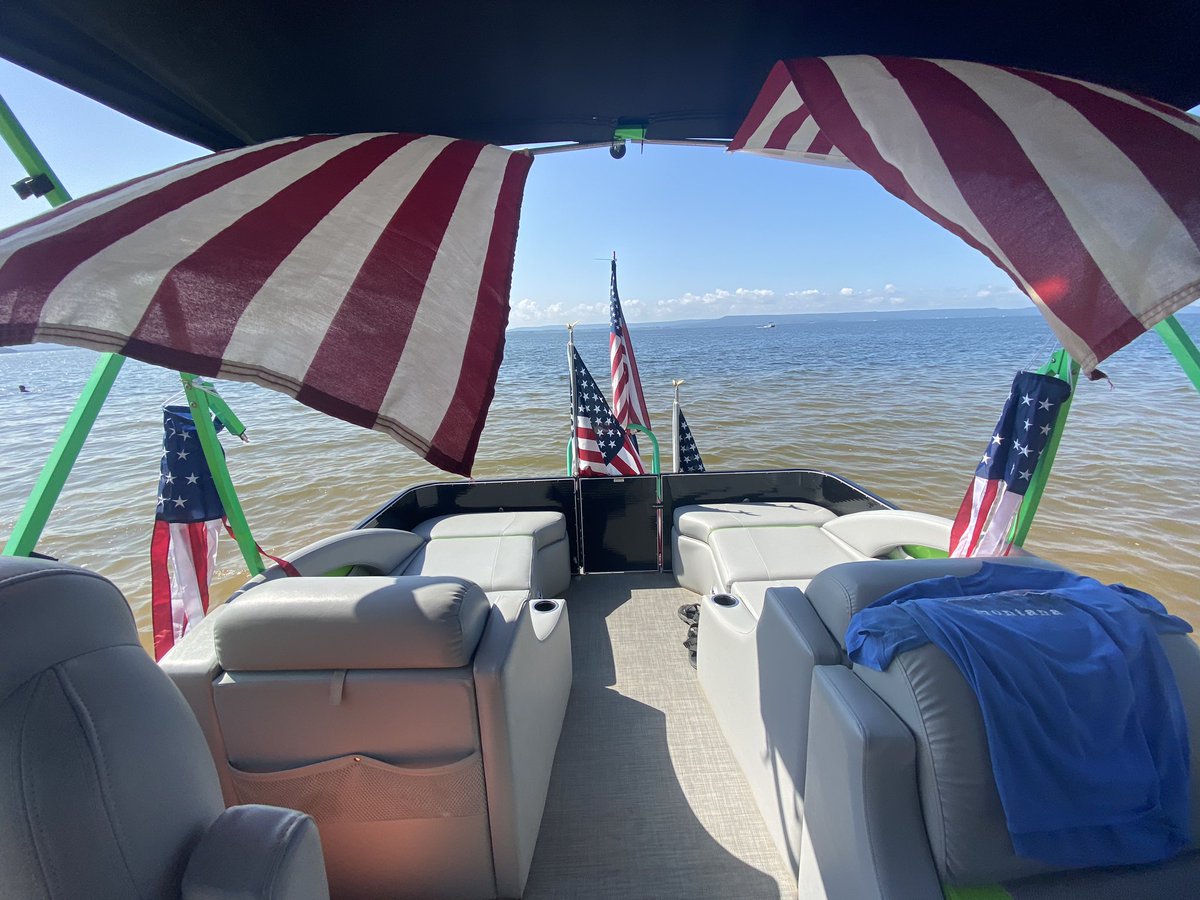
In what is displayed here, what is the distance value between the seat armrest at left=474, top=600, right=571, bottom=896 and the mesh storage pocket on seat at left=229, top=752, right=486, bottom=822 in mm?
58

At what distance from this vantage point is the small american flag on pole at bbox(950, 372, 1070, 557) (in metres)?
1.97

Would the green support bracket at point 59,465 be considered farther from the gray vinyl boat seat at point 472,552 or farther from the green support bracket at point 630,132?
the green support bracket at point 630,132

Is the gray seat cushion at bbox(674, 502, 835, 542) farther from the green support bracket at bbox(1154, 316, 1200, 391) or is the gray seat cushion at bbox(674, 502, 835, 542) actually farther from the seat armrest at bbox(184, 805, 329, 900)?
the seat armrest at bbox(184, 805, 329, 900)

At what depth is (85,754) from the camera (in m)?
0.62

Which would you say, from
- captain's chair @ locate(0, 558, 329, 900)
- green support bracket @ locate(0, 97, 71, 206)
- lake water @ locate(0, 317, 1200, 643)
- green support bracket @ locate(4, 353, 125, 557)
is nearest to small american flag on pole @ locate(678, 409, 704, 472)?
lake water @ locate(0, 317, 1200, 643)

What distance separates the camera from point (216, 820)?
29.2 inches

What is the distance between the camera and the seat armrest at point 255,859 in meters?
0.67


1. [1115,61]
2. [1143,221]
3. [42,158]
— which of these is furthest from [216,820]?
[1115,61]

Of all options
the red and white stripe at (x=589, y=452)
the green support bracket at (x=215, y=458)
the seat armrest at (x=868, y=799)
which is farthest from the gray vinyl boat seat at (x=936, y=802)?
the red and white stripe at (x=589, y=452)

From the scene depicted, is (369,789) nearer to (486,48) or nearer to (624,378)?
(486,48)

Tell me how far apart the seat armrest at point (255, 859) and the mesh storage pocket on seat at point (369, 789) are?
2.02 feet

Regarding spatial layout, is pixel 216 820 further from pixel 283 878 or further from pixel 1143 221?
pixel 1143 221

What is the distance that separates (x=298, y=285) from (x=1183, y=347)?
1.93 m

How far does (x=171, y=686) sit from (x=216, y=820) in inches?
7.4
